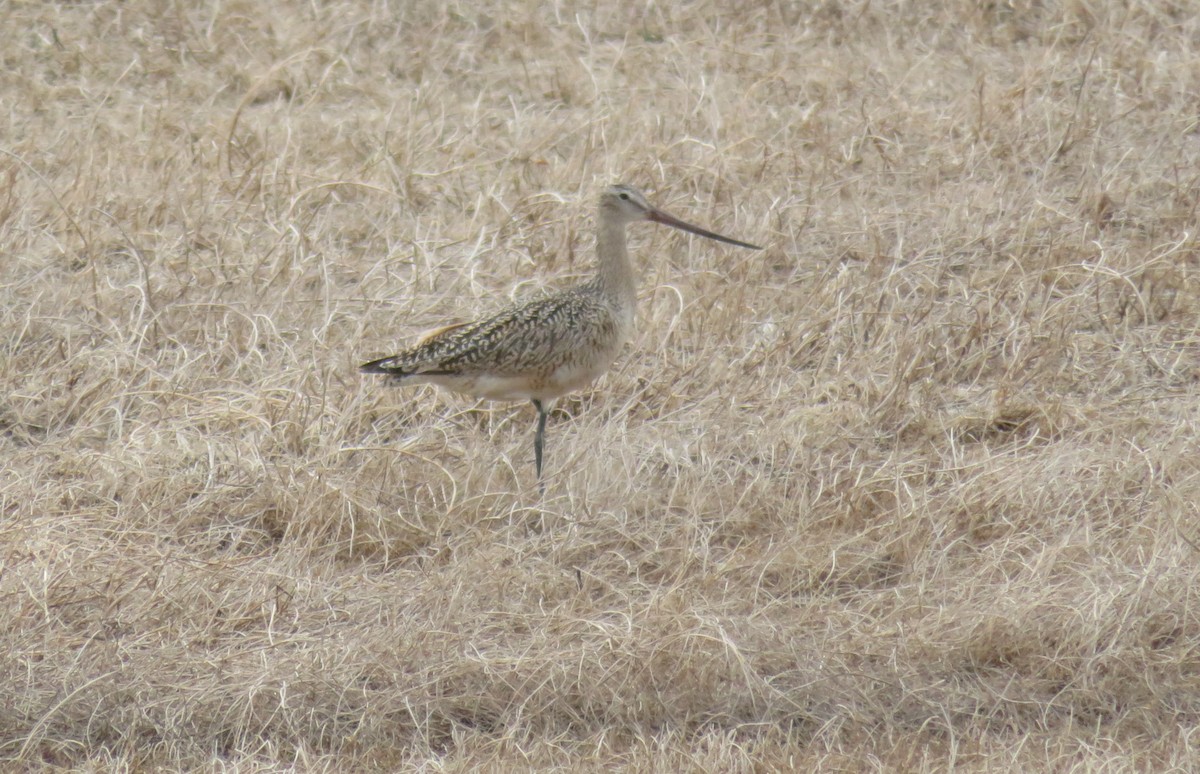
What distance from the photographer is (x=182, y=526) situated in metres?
5.80

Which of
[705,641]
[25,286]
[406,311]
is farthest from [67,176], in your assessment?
[705,641]

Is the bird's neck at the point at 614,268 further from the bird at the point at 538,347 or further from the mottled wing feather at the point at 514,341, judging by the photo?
the mottled wing feather at the point at 514,341

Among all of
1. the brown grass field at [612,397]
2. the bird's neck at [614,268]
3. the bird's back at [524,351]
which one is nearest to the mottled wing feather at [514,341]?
the bird's back at [524,351]

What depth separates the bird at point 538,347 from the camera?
19.5ft

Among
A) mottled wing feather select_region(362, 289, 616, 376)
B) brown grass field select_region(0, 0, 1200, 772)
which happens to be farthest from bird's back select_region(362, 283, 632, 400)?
brown grass field select_region(0, 0, 1200, 772)

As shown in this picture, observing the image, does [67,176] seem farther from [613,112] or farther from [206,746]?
[206,746]

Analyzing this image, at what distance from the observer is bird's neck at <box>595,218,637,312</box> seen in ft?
21.3

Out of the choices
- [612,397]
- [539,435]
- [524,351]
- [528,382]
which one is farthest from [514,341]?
[612,397]

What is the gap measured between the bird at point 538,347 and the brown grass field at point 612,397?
0.30m

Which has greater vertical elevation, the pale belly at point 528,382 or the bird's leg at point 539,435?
the pale belly at point 528,382

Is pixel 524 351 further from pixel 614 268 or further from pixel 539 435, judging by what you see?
pixel 614 268

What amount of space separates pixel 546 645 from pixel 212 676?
975mm

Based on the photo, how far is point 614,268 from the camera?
21.4ft

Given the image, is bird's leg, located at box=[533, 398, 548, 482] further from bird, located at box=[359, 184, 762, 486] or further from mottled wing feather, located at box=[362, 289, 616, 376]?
mottled wing feather, located at box=[362, 289, 616, 376]
